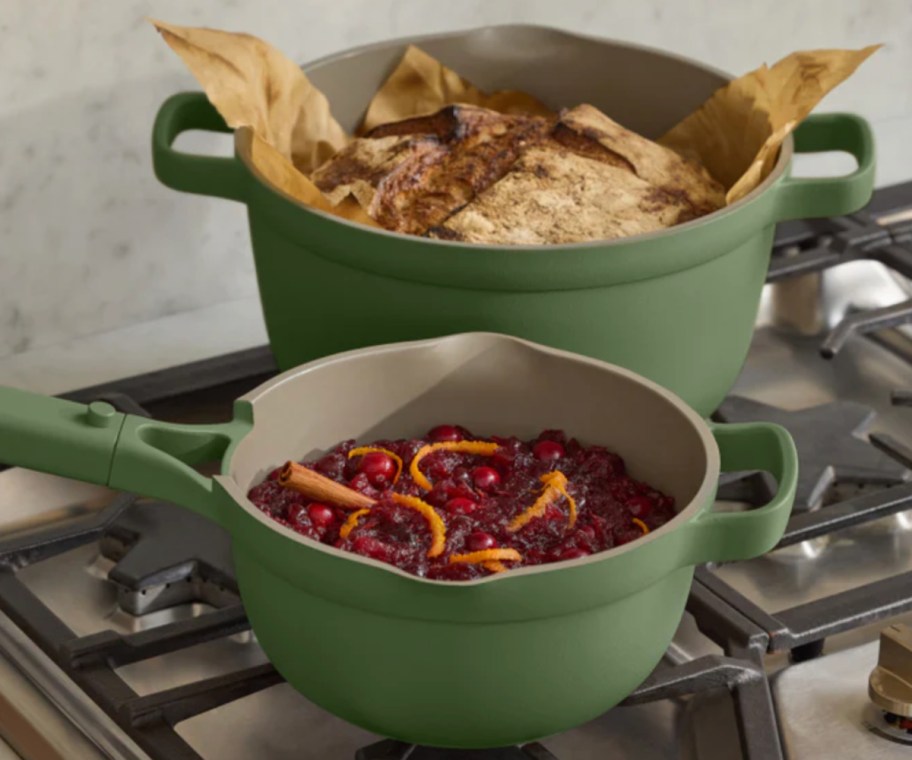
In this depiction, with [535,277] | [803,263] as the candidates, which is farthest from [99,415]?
[803,263]

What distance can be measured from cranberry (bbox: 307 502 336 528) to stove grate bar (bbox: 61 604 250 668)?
0.10 metres

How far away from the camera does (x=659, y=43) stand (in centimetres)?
133

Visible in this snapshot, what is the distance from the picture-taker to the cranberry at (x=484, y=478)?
0.82m

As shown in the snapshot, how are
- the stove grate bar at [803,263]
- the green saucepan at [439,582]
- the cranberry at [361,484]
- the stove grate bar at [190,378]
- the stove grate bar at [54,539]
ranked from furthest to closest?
the stove grate bar at [803,263]
the stove grate bar at [190,378]
the stove grate bar at [54,539]
the cranberry at [361,484]
the green saucepan at [439,582]

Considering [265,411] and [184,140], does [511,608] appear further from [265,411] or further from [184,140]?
[184,140]

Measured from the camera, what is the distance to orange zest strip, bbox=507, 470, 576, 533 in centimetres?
77

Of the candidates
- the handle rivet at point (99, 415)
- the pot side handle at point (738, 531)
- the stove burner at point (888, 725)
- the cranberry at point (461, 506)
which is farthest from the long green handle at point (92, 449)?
the stove burner at point (888, 725)

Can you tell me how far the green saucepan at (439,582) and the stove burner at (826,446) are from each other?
0.16 m

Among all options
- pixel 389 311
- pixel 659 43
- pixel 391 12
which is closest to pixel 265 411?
pixel 389 311

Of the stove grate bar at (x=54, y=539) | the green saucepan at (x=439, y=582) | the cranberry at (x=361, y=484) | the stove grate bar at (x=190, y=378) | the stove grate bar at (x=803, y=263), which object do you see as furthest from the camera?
the stove grate bar at (x=803, y=263)

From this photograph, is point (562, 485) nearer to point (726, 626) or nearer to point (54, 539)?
point (726, 626)

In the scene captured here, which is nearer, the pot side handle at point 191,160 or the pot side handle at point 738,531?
the pot side handle at point 738,531

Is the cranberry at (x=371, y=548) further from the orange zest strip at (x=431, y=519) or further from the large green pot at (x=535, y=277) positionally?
the large green pot at (x=535, y=277)

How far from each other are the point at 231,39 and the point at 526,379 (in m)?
0.28
